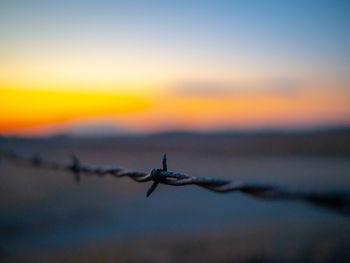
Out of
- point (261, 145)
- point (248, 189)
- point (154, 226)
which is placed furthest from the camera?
point (261, 145)

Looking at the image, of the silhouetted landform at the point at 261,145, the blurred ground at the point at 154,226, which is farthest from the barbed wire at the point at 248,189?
the silhouetted landform at the point at 261,145

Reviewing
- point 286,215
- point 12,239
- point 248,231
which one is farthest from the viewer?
point 286,215

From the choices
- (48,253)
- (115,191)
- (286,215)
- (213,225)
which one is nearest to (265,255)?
(213,225)

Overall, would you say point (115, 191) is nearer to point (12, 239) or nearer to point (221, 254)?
point (12, 239)

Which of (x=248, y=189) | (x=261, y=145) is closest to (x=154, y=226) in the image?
(x=248, y=189)

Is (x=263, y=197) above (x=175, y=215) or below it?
above

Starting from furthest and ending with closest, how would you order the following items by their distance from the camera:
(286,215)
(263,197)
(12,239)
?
(286,215), (12,239), (263,197)

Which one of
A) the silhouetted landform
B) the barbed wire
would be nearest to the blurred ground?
the barbed wire

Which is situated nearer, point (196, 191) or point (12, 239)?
point (12, 239)

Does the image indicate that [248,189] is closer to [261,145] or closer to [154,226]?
[154,226]

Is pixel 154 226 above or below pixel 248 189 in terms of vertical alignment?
below

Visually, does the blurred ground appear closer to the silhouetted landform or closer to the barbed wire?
the barbed wire
